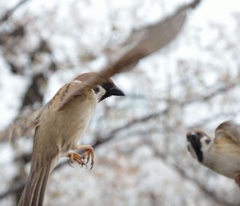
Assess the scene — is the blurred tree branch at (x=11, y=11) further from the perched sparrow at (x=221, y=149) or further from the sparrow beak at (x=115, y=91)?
the sparrow beak at (x=115, y=91)

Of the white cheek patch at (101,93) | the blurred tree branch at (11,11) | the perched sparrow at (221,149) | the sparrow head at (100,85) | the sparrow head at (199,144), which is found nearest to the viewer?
the sparrow head at (100,85)

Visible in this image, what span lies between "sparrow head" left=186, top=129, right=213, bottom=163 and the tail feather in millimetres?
913

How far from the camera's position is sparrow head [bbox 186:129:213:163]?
2.61 meters

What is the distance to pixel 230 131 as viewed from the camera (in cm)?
239

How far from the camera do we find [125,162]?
792 cm

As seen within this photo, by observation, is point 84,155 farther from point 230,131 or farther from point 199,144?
point 199,144

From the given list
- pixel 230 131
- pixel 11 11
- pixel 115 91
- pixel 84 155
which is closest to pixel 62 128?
pixel 84 155

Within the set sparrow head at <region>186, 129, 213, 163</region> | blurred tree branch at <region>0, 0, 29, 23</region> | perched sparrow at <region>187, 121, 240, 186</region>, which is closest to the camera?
perched sparrow at <region>187, 121, 240, 186</region>

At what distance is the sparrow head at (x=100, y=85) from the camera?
167cm

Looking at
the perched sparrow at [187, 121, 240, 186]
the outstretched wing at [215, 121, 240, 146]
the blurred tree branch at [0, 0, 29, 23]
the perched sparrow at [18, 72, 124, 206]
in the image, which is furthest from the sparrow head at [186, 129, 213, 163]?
the blurred tree branch at [0, 0, 29, 23]

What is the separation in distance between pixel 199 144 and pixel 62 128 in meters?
0.89

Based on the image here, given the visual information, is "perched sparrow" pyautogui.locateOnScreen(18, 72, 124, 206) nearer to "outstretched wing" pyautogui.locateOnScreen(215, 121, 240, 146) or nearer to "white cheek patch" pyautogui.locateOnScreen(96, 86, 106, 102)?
"white cheek patch" pyautogui.locateOnScreen(96, 86, 106, 102)

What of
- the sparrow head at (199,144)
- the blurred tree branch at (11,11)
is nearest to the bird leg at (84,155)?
the sparrow head at (199,144)

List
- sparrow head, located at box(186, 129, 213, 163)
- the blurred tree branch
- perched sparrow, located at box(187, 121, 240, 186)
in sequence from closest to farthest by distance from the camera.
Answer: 1. perched sparrow, located at box(187, 121, 240, 186)
2. sparrow head, located at box(186, 129, 213, 163)
3. the blurred tree branch
